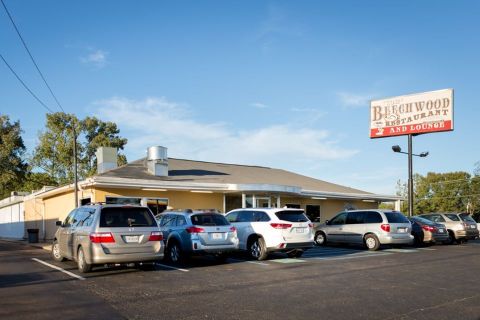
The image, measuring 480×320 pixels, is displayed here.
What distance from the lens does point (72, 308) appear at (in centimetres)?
755

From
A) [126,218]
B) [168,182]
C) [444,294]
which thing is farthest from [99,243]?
[168,182]

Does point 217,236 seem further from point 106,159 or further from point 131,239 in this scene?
point 106,159

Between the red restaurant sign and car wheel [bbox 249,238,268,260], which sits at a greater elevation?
the red restaurant sign

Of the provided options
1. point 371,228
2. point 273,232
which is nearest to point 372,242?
point 371,228

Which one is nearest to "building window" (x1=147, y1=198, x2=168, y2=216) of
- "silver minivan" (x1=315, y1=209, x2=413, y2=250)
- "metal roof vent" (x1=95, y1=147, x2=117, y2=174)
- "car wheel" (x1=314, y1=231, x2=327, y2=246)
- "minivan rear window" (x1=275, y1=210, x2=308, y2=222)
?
"metal roof vent" (x1=95, y1=147, x2=117, y2=174)

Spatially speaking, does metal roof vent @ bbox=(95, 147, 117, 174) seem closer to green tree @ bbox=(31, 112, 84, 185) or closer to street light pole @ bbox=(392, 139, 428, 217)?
street light pole @ bbox=(392, 139, 428, 217)

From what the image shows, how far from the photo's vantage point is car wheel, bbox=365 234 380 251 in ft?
60.1

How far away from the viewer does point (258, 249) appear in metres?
14.5

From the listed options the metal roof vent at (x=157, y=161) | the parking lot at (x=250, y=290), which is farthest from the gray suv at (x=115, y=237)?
the metal roof vent at (x=157, y=161)

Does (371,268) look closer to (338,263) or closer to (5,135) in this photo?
(338,263)

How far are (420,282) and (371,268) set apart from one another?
2.38 metres

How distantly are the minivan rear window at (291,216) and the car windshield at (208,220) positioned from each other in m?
1.86

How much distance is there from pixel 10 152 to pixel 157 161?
83.6 feet

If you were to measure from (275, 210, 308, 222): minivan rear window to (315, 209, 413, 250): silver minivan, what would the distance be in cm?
516
